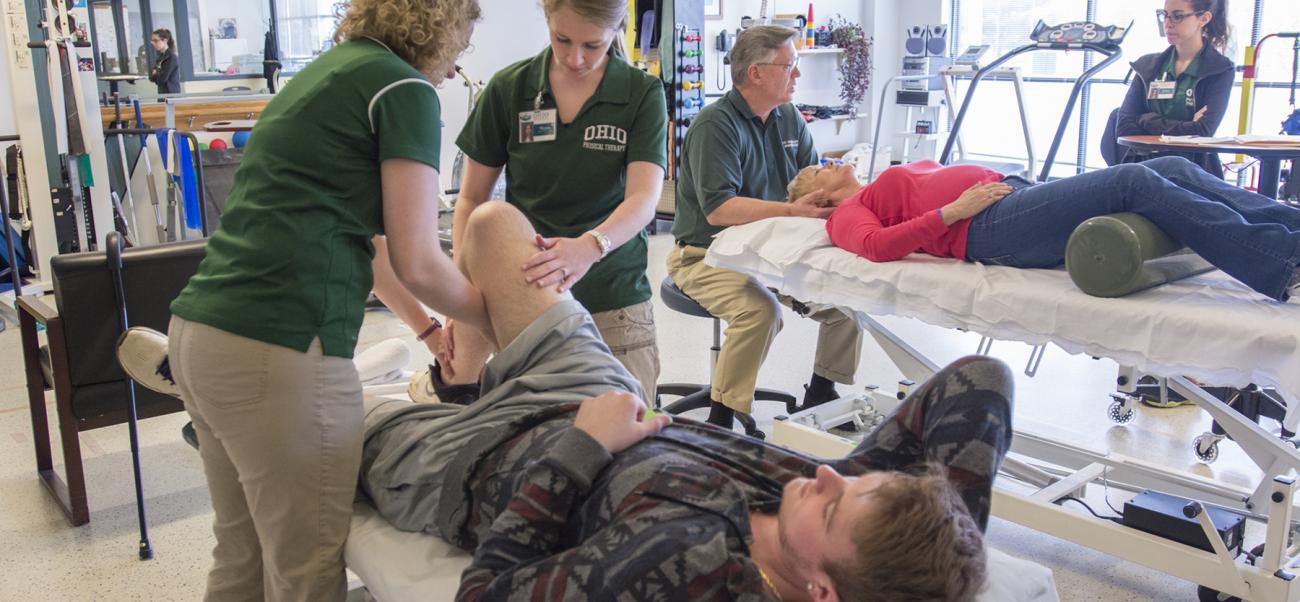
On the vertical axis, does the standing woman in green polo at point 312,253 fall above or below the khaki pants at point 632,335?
above

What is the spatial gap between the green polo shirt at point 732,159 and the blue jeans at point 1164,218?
33.3 inches

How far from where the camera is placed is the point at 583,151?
2.13m

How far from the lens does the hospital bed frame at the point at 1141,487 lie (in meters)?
1.99

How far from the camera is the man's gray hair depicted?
10.0ft

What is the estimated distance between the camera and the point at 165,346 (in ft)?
6.54

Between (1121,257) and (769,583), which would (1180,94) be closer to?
(1121,257)

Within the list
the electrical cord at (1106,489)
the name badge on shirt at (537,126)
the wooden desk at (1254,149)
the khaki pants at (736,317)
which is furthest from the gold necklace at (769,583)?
the wooden desk at (1254,149)

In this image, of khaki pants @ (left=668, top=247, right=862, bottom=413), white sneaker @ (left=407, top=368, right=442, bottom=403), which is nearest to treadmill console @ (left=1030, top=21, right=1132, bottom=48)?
khaki pants @ (left=668, top=247, right=862, bottom=413)

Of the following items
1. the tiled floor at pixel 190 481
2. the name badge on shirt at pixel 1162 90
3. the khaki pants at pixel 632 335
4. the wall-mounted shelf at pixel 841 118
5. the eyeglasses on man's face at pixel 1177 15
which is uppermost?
the eyeglasses on man's face at pixel 1177 15

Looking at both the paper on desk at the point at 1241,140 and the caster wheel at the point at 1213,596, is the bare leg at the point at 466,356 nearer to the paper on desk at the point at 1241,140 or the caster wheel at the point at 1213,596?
the caster wheel at the point at 1213,596

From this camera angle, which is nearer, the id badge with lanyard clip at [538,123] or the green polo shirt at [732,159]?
the id badge with lanyard clip at [538,123]

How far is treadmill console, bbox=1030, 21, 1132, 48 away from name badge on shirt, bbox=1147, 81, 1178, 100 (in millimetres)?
467

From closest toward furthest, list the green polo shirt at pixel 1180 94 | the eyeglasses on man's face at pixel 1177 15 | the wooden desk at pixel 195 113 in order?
1. the eyeglasses on man's face at pixel 1177 15
2. the green polo shirt at pixel 1180 94
3. the wooden desk at pixel 195 113

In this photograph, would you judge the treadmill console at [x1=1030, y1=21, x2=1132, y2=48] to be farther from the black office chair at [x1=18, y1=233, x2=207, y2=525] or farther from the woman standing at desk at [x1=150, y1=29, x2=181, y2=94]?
the woman standing at desk at [x1=150, y1=29, x2=181, y2=94]
